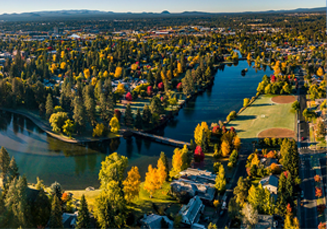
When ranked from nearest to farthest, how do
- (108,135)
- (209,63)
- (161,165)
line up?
1. (161,165)
2. (108,135)
3. (209,63)

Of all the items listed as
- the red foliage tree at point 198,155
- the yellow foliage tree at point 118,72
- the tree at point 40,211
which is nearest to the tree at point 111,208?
the tree at point 40,211

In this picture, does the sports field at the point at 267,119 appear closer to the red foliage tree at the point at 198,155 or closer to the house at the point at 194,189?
the red foliage tree at the point at 198,155

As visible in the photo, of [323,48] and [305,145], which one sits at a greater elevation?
[323,48]

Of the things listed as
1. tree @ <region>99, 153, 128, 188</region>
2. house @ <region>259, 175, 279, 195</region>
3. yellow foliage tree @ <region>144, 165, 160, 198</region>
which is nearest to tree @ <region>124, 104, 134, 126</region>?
tree @ <region>99, 153, 128, 188</region>

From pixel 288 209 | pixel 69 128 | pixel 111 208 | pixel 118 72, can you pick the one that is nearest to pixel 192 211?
pixel 111 208

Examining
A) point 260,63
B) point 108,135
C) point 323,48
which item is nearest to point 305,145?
point 108,135

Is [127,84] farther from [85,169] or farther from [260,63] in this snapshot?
[260,63]
